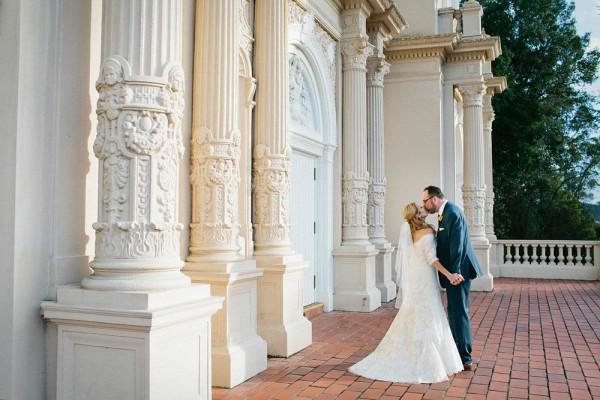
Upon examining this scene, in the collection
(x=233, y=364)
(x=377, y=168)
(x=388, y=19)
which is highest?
(x=388, y=19)

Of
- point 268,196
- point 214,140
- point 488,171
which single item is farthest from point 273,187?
point 488,171

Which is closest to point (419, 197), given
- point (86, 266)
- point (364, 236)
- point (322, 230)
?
point (364, 236)

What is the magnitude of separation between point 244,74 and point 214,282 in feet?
8.34

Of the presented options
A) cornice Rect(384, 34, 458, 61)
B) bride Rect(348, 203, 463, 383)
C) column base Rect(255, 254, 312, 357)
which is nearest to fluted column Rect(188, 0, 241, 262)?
column base Rect(255, 254, 312, 357)

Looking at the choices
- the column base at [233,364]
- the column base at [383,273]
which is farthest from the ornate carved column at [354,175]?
the column base at [233,364]

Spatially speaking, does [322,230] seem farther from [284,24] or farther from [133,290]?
[133,290]

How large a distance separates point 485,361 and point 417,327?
124cm

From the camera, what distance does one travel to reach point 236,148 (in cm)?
521

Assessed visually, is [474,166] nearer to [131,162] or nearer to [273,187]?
[273,187]

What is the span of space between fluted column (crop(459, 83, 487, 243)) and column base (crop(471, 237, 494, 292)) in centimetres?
26

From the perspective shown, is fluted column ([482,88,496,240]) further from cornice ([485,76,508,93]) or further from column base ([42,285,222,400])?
column base ([42,285,222,400])

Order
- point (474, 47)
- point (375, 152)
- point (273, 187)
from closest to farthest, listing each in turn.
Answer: point (273, 187)
point (375, 152)
point (474, 47)

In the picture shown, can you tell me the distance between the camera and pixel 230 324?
5.12m

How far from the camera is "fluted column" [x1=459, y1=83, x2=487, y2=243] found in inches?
559
